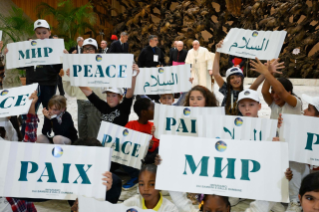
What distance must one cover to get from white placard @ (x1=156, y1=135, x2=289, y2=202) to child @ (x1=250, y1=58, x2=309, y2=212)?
100cm

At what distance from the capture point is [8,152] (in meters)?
1.87

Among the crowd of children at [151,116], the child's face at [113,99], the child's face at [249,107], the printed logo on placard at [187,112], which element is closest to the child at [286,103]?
the crowd of children at [151,116]

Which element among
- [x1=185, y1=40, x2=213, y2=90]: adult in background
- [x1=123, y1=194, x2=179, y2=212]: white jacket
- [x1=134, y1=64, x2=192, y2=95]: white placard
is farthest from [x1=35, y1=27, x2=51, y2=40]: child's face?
[x1=185, y1=40, x2=213, y2=90]: adult in background

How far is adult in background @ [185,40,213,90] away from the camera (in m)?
8.18

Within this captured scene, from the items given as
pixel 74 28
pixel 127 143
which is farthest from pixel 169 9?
pixel 127 143

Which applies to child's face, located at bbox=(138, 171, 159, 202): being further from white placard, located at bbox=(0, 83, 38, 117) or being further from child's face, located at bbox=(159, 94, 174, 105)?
child's face, located at bbox=(159, 94, 174, 105)

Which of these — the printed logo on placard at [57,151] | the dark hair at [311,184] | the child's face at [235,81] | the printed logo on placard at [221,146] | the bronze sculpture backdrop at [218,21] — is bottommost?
the dark hair at [311,184]

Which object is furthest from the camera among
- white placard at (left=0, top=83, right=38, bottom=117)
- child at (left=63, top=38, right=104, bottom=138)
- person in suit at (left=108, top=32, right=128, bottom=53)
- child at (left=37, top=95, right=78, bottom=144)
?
person in suit at (left=108, top=32, right=128, bottom=53)

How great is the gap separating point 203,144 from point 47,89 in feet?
8.41

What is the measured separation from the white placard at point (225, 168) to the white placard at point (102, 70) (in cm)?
145

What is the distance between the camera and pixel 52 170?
1.84 meters

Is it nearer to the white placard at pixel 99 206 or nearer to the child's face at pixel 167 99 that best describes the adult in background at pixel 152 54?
the child's face at pixel 167 99

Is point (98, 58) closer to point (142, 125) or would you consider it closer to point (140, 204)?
point (142, 125)

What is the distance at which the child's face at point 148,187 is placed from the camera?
1.98m
